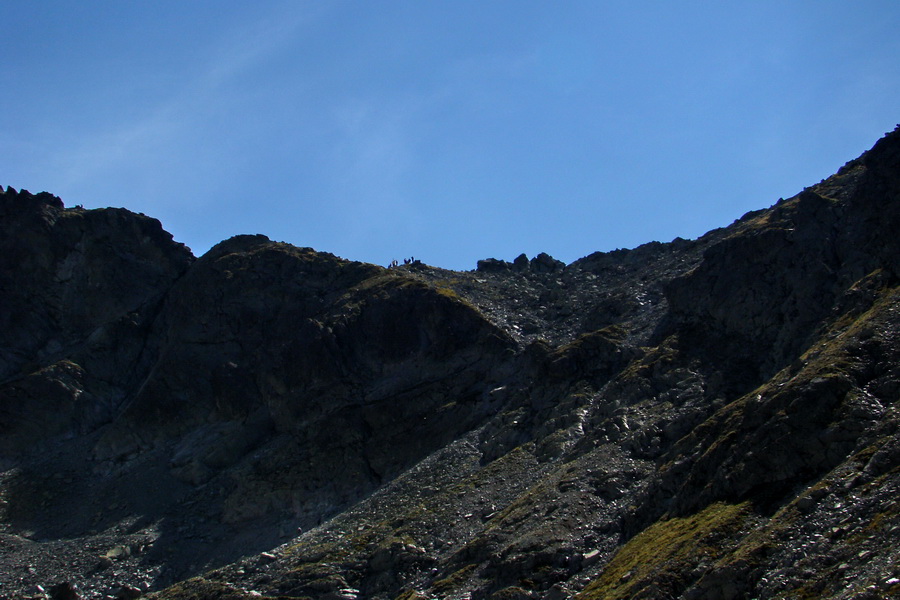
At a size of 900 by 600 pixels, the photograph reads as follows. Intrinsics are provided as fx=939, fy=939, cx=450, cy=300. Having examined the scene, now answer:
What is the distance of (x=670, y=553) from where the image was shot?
4747 cm

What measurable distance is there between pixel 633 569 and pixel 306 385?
56.1 metres

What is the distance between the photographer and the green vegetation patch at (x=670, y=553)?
148 feet

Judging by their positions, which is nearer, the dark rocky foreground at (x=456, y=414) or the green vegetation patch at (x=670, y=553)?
the green vegetation patch at (x=670, y=553)

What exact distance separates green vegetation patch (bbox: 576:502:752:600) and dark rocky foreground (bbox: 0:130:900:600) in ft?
0.62

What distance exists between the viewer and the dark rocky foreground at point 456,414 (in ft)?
164

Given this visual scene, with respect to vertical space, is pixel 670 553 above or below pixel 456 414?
below

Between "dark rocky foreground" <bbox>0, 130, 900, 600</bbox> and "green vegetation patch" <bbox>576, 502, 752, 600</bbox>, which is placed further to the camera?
"dark rocky foreground" <bbox>0, 130, 900, 600</bbox>

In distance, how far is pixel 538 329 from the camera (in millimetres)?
98500

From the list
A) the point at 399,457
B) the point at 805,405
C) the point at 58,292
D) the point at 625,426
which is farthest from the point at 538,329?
the point at 58,292

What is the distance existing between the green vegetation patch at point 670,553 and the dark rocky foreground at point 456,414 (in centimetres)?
19

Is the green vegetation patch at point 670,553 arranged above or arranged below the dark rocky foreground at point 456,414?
below

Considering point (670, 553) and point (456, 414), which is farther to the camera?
point (456, 414)

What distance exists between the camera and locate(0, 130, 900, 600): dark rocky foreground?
4988cm

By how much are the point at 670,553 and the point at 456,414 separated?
42052 mm
